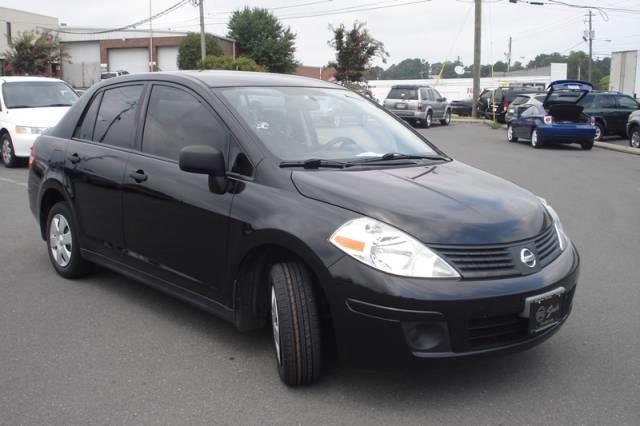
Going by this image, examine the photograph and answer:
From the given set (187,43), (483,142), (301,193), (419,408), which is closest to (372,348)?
(419,408)

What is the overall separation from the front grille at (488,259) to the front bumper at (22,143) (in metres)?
11.9

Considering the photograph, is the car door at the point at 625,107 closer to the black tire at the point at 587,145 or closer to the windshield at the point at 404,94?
the black tire at the point at 587,145

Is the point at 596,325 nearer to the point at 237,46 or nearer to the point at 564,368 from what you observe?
the point at 564,368

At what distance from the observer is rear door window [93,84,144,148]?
4.92 m

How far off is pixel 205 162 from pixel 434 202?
1322mm

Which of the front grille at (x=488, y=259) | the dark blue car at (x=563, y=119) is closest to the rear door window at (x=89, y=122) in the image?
the front grille at (x=488, y=259)

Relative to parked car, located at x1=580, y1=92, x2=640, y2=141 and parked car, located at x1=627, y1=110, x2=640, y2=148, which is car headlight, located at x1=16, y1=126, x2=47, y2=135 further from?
parked car, located at x1=580, y1=92, x2=640, y2=141

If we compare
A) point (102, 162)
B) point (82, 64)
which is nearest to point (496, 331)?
point (102, 162)

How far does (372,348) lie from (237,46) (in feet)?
232

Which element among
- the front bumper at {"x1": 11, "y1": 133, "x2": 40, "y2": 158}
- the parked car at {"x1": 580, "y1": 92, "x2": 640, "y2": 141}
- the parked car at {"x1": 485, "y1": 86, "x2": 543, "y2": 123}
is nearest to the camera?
the front bumper at {"x1": 11, "y1": 133, "x2": 40, "y2": 158}

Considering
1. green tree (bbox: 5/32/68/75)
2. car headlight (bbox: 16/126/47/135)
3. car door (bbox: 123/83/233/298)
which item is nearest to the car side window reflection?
car door (bbox: 123/83/233/298)

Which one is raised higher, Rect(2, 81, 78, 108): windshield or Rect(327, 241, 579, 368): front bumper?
Rect(2, 81, 78, 108): windshield

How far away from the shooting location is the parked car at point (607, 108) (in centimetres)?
2191

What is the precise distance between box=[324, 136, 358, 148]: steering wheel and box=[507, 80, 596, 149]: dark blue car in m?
15.7
